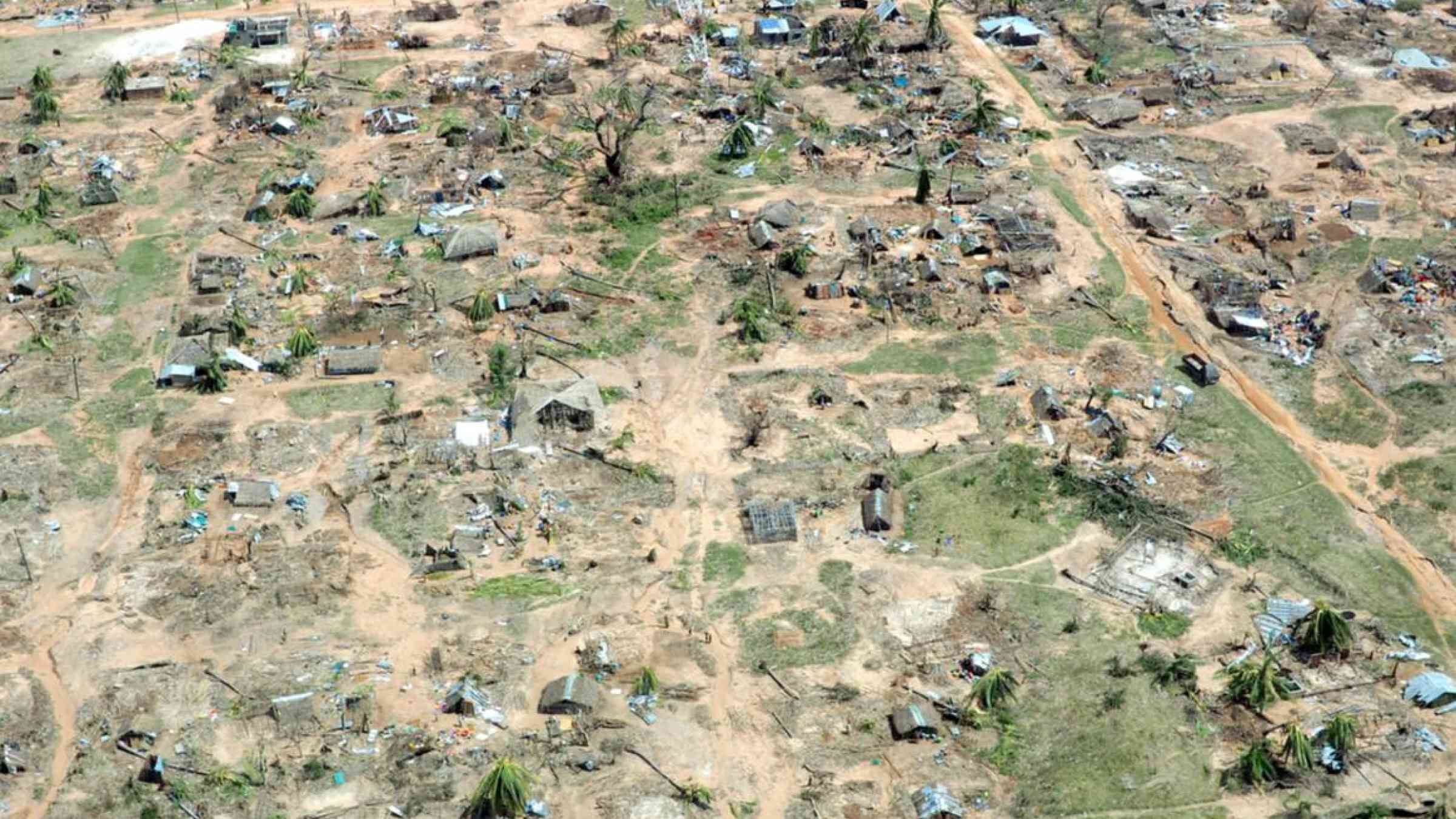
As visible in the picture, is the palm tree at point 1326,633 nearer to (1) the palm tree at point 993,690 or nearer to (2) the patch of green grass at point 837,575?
(1) the palm tree at point 993,690

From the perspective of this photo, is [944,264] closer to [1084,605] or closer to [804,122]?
[804,122]

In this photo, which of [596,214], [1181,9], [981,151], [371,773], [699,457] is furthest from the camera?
[1181,9]

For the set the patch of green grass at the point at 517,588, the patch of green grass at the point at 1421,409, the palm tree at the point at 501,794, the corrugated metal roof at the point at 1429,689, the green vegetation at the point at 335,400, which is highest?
the green vegetation at the point at 335,400

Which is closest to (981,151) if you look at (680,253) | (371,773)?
(680,253)

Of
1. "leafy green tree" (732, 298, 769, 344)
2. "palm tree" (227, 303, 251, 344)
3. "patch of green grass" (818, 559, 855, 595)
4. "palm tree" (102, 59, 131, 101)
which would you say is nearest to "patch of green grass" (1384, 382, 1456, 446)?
"patch of green grass" (818, 559, 855, 595)

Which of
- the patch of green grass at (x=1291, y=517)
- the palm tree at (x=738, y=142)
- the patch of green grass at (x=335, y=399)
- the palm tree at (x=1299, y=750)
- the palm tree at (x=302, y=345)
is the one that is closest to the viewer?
the palm tree at (x=1299, y=750)

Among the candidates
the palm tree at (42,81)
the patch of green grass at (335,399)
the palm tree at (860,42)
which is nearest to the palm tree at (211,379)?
the patch of green grass at (335,399)

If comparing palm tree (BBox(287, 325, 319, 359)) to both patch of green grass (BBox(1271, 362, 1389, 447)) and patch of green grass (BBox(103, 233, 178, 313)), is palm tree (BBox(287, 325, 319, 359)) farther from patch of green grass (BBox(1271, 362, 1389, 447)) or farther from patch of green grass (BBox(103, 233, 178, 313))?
patch of green grass (BBox(1271, 362, 1389, 447))
